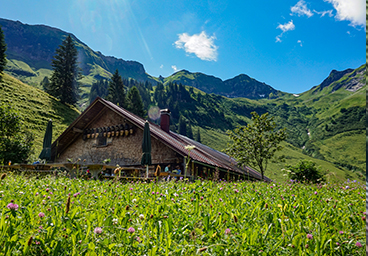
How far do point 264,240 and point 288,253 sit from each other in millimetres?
270

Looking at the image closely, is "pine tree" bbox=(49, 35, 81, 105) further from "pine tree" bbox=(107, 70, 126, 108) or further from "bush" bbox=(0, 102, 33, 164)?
"bush" bbox=(0, 102, 33, 164)

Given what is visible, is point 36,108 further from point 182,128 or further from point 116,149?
point 182,128

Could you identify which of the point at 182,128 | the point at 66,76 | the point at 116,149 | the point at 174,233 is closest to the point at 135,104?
the point at 66,76

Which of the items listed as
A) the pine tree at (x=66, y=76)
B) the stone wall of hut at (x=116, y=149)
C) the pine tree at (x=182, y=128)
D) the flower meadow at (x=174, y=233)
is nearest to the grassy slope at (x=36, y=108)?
the pine tree at (x=66, y=76)

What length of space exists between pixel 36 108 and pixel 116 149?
105 feet

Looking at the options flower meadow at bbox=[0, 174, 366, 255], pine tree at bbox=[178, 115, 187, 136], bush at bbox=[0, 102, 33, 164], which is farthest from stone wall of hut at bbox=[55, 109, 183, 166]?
pine tree at bbox=[178, 115, 187, 136]

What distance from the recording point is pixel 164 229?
280 centimetres

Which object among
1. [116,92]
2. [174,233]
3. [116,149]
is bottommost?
[174,233]

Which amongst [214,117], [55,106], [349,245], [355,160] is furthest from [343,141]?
[349,245]

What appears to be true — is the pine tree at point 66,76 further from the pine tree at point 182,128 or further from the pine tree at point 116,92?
the pine tree at point 182,128

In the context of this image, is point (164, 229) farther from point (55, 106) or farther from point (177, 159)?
point (55, 106)

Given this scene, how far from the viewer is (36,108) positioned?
40.6 m

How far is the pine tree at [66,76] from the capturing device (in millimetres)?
49469

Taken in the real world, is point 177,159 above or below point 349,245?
above
